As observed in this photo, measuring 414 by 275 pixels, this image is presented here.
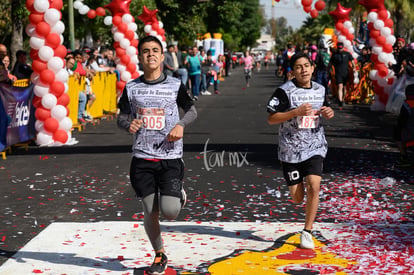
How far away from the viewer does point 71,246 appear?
6.16m

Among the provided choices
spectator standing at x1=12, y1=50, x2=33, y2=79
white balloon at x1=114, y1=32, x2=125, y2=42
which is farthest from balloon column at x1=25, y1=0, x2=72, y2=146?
white balloon at x1=114, y1=32, x2=125, y2=42

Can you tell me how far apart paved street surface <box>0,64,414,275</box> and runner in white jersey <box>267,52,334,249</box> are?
0.48m

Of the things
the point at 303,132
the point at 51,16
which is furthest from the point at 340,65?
the point at 303,132

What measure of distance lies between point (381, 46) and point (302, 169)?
14.3m

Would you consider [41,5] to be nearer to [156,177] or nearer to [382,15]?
[156,177]

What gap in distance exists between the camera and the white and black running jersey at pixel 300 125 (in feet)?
19.9

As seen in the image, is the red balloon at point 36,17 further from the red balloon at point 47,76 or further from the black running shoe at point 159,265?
the black running shoe at point 159,265

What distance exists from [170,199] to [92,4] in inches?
1405

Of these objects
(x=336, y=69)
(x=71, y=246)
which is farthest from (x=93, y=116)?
(x=71, y=246)

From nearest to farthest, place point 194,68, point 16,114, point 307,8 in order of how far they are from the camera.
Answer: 1. point 16,114
2. point 307,8
3. point 194,68

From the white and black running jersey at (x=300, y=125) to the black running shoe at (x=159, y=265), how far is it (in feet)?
5.00

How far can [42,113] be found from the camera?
1321cm

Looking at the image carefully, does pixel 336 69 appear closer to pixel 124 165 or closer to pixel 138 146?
pixel 124 165

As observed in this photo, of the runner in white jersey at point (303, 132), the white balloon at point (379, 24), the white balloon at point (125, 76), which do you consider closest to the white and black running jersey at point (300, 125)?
the runner in white jersey at point (303, 132)
